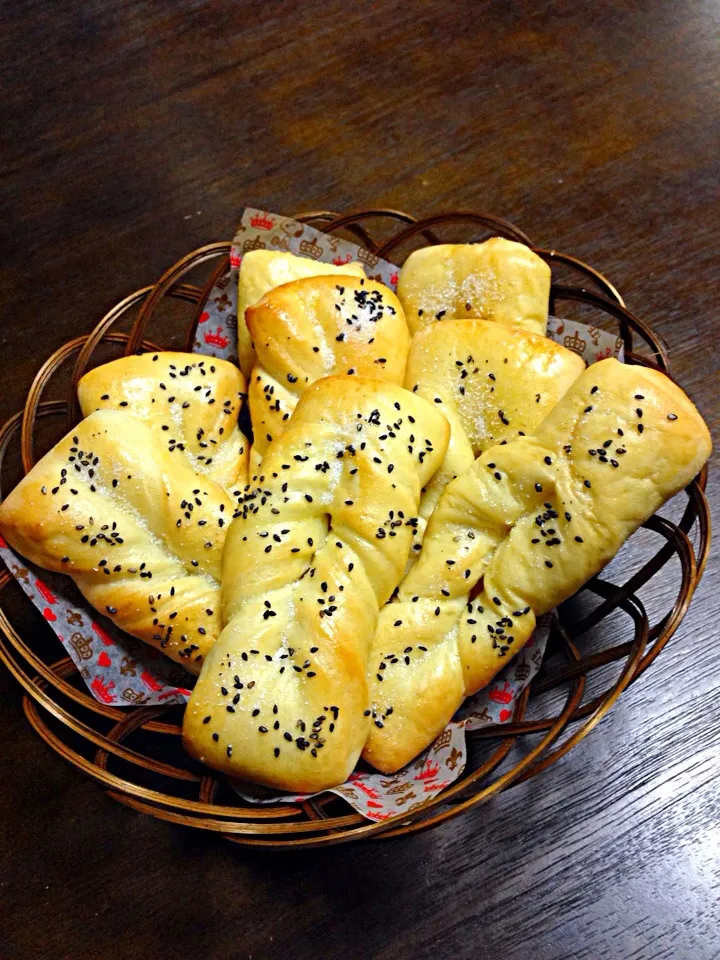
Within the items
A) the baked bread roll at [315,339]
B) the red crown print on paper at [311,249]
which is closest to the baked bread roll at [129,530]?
the baked bread roll at [315,339]

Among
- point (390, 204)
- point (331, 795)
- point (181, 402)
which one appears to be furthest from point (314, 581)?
point (390, 204)

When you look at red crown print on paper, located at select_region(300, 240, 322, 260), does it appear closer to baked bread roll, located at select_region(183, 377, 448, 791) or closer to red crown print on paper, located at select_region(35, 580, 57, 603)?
baked bread roll, located at select_region(183, 377, 448, 791)

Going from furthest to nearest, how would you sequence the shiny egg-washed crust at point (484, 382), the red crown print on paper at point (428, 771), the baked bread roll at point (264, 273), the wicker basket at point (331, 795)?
the baked bread roll at point (264, 273) < the shiny egg-washed crust at point (484, 382) < the red crown print on paper at point (428, 771) < the wicker basket at point (331, 795)

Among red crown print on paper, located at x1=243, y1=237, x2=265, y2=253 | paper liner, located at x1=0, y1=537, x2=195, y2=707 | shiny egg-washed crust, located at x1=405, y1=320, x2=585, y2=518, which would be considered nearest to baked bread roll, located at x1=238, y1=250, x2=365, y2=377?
red crown print on paper, located at x1=243, y1=237, x2=265, y2=253

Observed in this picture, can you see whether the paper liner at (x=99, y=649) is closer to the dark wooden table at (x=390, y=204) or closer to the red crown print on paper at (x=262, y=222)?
the dark wooden table at (x=390, y=204)

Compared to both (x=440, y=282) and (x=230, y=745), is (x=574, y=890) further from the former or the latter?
(x=440, y=282)
